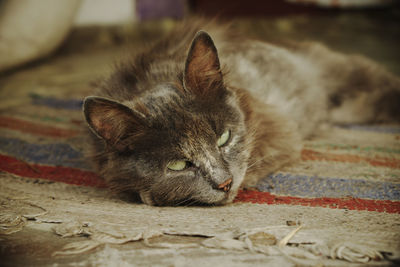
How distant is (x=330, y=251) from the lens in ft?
3.37

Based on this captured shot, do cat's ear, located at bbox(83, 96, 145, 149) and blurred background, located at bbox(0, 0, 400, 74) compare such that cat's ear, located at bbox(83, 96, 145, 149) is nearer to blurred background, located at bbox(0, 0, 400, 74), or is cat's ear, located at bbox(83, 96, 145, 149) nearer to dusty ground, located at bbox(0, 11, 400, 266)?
dusty ground, located at bbox(0, 11, 400, 266)

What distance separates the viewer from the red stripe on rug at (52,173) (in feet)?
5.52

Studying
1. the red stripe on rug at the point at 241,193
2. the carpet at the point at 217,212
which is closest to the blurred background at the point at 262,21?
the carpet at the point at 217,212

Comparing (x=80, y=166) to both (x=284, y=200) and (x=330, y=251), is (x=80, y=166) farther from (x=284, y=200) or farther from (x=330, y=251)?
(x=330, y=251)

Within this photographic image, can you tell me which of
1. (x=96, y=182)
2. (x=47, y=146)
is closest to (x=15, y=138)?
(x=47, y=146)

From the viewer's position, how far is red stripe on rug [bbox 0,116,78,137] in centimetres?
221

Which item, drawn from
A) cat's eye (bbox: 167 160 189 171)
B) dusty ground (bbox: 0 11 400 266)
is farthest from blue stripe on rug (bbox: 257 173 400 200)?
cat's eye (bbox: 167 160 189 171)

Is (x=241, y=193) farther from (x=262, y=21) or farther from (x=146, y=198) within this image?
(x=262, y=21)

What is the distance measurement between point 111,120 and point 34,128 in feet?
3.85

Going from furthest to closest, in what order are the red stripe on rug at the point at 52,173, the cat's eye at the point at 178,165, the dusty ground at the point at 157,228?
the red stripe on rug at the point at 52,173
the cat's eye at the point at 178,165
the dusty ground at the point at 157,228

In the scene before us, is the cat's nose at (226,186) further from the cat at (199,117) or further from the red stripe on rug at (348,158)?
the red stripe on rug at (348,158)

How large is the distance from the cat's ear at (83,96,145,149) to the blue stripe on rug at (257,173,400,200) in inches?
24.0

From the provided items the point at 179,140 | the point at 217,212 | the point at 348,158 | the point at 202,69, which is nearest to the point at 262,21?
the point at 348,158

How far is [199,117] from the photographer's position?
1396 mm
